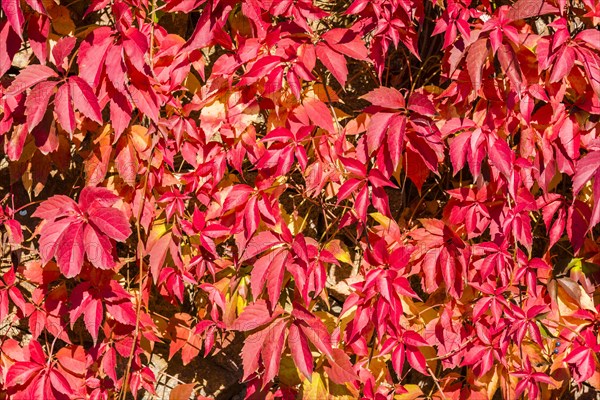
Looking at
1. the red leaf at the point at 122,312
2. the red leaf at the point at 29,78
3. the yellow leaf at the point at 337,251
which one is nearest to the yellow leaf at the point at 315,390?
the yellow leaf at the point at 337,251

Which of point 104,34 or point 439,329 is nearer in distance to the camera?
point 104,34

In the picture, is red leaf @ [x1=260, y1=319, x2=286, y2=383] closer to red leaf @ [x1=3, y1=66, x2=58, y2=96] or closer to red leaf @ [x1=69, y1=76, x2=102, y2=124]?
red leaf @ [x1=69, y1=76, x2=102, y2=124]

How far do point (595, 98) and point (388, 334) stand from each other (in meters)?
0.75

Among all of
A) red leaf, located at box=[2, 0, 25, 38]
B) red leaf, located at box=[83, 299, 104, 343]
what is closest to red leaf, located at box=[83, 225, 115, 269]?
red leaf, located at box=[83, 299, 104, 343]

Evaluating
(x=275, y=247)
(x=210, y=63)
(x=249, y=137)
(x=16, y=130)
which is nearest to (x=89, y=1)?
(x=210, y=63)

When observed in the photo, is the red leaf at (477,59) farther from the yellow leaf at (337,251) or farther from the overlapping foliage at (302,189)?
the yellow leaf at (337,251)

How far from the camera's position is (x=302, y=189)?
1.76 m

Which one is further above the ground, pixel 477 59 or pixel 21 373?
pixel 477 59

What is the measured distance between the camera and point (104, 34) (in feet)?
4.68

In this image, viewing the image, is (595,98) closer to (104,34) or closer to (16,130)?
(104,34)

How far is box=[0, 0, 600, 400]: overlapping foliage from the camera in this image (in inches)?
55.8

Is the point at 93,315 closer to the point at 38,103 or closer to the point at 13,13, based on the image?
the point at 38,103

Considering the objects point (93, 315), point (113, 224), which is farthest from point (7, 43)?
point (93, 315)

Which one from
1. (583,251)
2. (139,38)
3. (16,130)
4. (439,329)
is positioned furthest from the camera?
(583,251)
